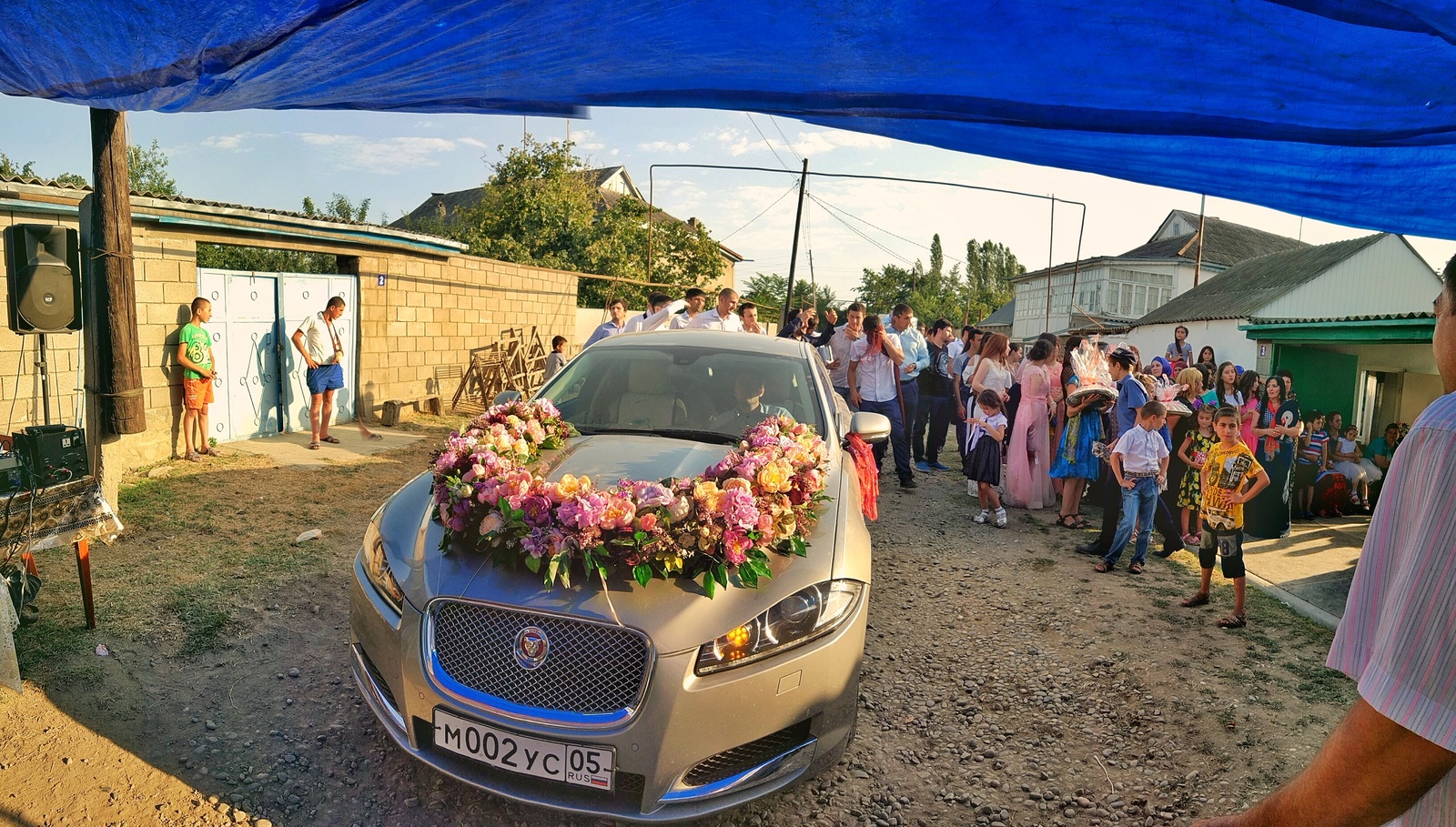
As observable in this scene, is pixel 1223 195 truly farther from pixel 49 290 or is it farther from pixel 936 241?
pixel 936 241

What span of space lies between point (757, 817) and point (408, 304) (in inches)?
472

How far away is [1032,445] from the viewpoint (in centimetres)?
904

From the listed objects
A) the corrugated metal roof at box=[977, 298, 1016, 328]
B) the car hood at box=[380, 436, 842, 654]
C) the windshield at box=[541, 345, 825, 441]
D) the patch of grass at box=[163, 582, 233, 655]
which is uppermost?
the corrugated metal roof at box=[977, 298, 1016, 328]

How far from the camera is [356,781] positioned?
127 inches

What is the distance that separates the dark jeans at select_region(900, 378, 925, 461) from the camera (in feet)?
A: 34.9

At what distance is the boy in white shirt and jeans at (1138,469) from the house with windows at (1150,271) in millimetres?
37724

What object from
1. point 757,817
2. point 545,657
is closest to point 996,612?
point 757,817

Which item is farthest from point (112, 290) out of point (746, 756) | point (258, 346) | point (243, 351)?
point (746, 756)

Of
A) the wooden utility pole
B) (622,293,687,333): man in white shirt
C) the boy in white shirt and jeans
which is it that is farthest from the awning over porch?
the wooden utility pole

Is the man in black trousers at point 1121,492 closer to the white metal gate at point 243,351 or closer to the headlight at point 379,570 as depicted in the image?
the headlight at point 379,570

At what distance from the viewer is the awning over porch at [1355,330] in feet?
34.8

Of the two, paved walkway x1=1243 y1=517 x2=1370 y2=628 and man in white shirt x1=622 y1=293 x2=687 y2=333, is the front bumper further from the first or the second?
man in white shirt x1=622 y1=293 x2=687 y2=333

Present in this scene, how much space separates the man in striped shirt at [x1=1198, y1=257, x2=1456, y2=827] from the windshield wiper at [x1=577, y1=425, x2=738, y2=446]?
323 centimetres

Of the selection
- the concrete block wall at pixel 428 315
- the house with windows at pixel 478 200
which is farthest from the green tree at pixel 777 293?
the concrete block wall at pixel 428 315
